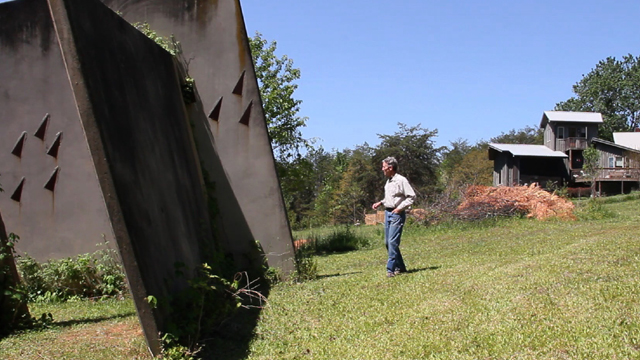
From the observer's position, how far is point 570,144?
5806 centimetres

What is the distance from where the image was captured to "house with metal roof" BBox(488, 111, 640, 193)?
171ft

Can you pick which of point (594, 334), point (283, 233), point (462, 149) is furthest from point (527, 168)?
point (594, 334)

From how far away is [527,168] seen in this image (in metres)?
54.7

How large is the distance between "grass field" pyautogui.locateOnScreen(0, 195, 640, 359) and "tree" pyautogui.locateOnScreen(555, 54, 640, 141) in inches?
3018

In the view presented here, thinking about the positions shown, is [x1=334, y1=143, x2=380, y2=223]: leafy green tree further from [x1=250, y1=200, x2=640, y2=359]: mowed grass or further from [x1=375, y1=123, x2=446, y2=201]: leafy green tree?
[x1=250, y1=200, x2=640, y2=359]: mowed grass

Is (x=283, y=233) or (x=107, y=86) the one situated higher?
(x=107, y=86)

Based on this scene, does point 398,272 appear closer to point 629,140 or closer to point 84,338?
point 84,338

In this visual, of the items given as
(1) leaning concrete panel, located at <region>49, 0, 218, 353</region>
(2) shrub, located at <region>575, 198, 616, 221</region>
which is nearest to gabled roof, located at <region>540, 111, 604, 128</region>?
(2) shrub, located at <region>575, 198, 616, 221</region>

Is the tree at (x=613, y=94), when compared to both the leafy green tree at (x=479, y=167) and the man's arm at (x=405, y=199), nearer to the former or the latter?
the leafy green tree at (x=479, y=167)

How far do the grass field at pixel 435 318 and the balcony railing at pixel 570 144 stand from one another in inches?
2009

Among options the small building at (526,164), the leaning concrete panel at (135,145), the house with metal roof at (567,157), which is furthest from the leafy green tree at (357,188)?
the leaning concrete panel at (135,145)

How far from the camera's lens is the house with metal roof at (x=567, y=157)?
5216 cm

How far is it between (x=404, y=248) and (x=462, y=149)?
79.2m

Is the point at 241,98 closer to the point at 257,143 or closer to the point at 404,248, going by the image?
the point at 257,143
